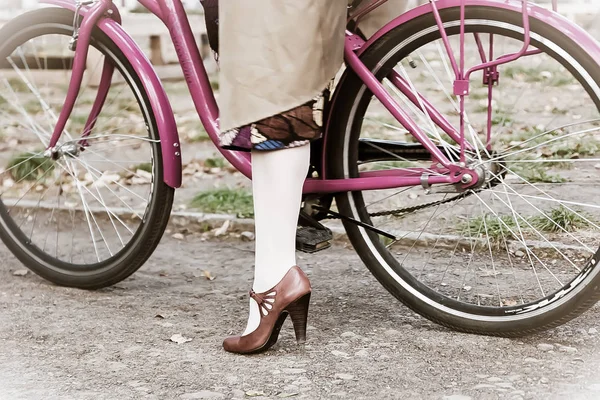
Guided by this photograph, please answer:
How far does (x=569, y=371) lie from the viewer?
2.51 m

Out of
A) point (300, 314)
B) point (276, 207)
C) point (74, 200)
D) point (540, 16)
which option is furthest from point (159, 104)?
point (74, 200)

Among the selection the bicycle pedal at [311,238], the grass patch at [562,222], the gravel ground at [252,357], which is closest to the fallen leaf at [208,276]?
the gravel ground at [252,357]

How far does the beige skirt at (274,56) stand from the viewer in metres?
2.41

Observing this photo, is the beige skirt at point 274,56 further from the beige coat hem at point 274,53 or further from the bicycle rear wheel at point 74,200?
the bicycle rear wheel at point 74,200

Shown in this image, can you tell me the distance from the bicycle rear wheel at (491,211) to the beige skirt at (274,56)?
0.28m

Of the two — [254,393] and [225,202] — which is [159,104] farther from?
[225,202]

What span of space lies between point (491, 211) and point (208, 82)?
1.06 metres

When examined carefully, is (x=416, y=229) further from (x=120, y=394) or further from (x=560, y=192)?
(x=120, y=394)

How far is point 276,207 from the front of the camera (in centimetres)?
261

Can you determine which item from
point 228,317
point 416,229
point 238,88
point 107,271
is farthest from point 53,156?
point 416,229

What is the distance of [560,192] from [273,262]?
132cm

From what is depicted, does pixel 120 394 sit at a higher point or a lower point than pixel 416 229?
lower

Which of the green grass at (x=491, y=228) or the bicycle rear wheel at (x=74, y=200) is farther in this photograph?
the green grass at (x=491, y=228)

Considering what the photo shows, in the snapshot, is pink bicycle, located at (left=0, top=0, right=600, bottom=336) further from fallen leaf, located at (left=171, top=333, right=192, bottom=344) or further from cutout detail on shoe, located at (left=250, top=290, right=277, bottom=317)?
fallen leaf, located at (left=171, top=333, right=192, bottom=344)
